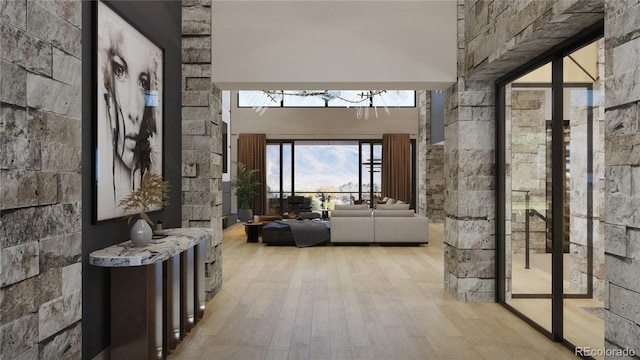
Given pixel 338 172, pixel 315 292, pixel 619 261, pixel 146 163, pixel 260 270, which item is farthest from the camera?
pixel 338 172

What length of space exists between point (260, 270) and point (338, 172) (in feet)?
26.4

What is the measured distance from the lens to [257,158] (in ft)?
45.1

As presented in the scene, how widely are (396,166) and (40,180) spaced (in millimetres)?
12045

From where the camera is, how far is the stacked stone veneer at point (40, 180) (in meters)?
2.05

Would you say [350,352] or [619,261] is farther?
[350,352]

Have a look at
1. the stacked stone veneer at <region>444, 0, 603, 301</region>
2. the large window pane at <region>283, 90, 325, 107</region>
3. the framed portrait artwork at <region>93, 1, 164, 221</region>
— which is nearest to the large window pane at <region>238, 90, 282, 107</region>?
the large window pane at <region>283, 90, 325, 107</region>

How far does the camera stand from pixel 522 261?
411 cm

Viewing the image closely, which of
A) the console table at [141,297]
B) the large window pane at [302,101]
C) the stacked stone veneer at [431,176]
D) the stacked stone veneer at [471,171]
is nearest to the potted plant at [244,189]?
the large window pane at [302,101]

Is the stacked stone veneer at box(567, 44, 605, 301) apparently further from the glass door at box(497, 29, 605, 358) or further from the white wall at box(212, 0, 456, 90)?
the white wall at box(212, 0, 456, 90)

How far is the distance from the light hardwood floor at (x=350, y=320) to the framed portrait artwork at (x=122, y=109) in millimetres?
1317

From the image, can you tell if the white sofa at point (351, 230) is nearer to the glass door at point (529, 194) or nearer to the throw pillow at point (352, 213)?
the throw pillow at point (352, 213)

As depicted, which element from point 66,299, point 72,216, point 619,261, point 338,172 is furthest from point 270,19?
point 338,172

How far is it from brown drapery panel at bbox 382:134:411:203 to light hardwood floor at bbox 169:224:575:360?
282 inches

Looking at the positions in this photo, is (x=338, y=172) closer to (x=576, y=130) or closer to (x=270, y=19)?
(x=270, y=19)
